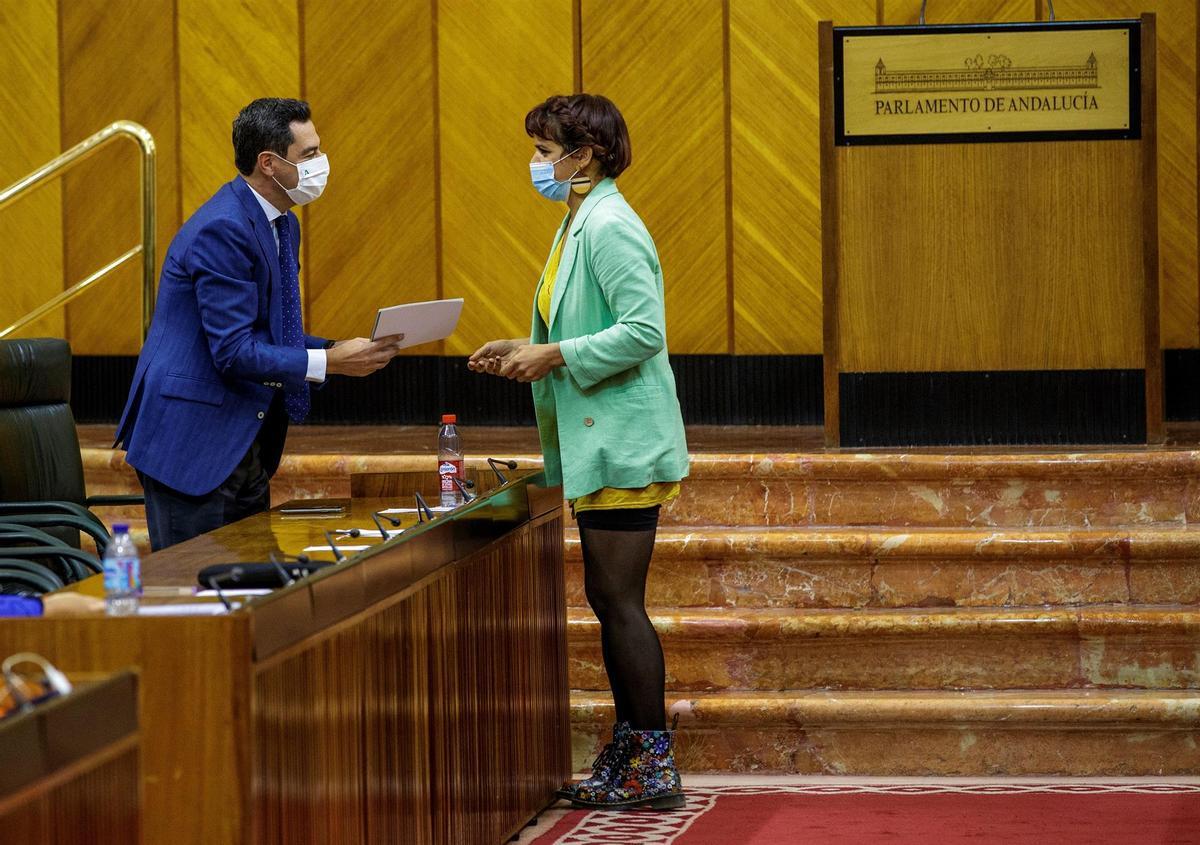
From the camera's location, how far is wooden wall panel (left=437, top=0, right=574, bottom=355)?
23.7 ft

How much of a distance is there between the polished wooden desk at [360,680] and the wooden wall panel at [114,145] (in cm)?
369

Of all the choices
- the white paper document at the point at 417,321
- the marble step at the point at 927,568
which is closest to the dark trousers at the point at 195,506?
the white paper document at the point at 417,321

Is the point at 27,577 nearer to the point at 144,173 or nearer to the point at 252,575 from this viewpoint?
the point at 252,575

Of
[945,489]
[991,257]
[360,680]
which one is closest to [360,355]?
[360,680]

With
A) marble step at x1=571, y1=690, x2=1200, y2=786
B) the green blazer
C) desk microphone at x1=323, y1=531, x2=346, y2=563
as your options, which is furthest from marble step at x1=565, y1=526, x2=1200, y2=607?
desk microphone at x1=323, y1=531, x2=346, y2=563

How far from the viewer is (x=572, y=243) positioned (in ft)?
13.1

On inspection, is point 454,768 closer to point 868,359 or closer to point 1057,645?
point 1057,645

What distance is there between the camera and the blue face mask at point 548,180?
13.2ft

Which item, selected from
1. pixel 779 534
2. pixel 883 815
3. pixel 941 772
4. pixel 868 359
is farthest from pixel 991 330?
pixel 883 815

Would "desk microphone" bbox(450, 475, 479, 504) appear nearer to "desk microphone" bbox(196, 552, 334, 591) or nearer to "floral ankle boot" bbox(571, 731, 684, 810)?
"floral ankle boot" bbox(571, 731, 684, 810)

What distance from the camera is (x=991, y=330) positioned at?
5625 millimetres

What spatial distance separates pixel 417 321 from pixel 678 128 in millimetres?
3436

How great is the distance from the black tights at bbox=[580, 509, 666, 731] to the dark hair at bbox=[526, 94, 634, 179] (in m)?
0.82

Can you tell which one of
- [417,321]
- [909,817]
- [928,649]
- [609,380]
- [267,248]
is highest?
[267,248]
